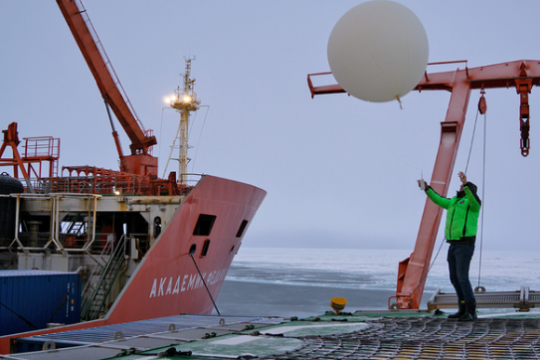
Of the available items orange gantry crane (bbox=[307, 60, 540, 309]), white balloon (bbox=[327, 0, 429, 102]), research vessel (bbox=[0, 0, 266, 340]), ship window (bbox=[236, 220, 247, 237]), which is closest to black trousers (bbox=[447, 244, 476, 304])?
white balloon (bbox=[327, 0, 429, 102])

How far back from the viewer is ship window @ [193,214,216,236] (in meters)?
16.5

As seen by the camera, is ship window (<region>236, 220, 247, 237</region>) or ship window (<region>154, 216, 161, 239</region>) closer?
ship window (<region>154, 216, 161, 239</region>)

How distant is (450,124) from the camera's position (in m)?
13.1

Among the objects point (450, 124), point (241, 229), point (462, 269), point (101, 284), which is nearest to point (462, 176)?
point (462, 269)

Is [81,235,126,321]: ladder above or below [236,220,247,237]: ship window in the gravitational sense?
below

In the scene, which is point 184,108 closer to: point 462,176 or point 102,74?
point 102,74

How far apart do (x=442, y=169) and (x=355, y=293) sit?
28.6m

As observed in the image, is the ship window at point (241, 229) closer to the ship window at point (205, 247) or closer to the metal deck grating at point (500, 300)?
the ship window at point (205, 247)

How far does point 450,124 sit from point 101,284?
1131 cm

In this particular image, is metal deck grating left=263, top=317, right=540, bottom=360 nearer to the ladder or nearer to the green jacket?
the green jacket

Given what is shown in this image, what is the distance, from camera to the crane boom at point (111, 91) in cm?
2231

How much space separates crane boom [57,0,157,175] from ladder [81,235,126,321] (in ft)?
28.1

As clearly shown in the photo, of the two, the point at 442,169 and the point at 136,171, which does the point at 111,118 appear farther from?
the point at 442,169

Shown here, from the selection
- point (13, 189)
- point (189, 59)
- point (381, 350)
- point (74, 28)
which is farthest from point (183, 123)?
point (381, 350)
